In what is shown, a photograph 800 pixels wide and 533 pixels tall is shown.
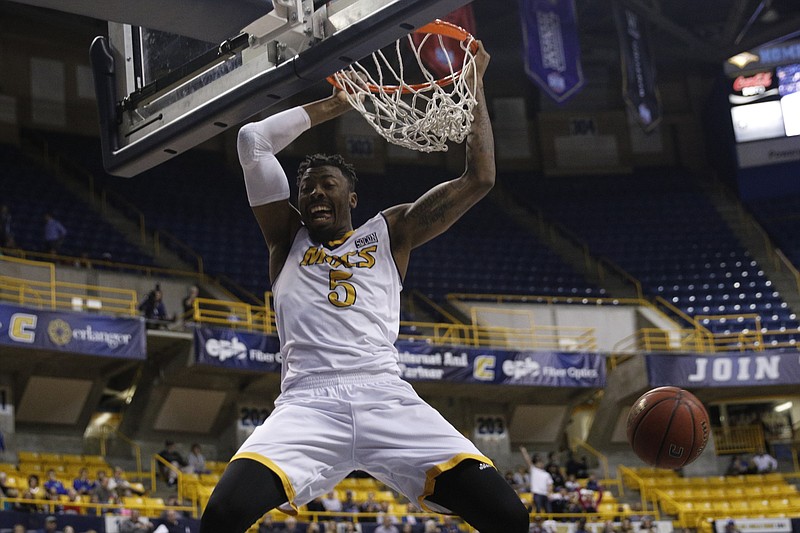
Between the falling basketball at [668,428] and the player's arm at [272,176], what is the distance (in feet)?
8.98

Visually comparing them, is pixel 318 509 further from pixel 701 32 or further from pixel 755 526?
pixel 701 32

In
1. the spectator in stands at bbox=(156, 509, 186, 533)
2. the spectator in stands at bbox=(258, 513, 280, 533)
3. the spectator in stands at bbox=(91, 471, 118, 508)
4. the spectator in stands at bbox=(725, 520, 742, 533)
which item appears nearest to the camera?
the spectator in stands at bbox=(156, 509, 186, 533)

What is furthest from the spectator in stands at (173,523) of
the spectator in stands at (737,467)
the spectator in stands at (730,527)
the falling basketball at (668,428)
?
the spectator in stands at (737,467)

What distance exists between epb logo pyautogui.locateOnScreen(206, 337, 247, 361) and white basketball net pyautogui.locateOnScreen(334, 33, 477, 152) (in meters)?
12.5

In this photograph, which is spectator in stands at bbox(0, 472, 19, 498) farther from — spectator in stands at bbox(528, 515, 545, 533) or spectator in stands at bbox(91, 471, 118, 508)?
spectator in stands at bbox(528, 515, 545, 533)

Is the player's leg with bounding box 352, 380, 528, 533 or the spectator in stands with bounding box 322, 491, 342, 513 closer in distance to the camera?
the player's leg with bounding box 352, 380, 528, 533

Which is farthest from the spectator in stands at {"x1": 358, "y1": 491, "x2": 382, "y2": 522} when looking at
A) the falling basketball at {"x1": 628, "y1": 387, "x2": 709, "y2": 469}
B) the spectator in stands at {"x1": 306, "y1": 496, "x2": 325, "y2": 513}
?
the falling basketball at {"x1": 628, "y1": 387, "x2": 709, "y2": 469}

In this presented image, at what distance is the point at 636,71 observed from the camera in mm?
21438

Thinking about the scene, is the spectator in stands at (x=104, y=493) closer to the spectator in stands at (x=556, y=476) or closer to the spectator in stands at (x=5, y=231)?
the spectator in stands at (x=5, y=231)

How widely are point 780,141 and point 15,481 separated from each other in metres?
17.3

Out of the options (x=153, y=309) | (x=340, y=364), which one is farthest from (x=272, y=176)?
(x=153, y=309)

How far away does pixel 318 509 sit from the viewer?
16312 millimetres

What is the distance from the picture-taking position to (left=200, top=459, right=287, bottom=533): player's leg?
3.75m

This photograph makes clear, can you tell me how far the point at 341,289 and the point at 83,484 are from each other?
11805mm
